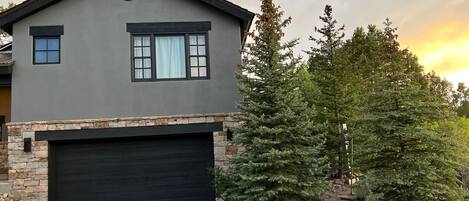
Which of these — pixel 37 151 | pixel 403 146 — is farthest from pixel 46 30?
pixel 403 146

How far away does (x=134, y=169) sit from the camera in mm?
11141

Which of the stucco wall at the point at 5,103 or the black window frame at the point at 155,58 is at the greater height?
the black window frame at the point at 155,58

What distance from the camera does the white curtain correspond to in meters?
11.3

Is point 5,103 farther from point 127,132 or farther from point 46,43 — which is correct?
point 127,132

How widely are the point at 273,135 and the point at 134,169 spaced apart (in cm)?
425

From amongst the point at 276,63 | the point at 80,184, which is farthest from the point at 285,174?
the point at 80,184

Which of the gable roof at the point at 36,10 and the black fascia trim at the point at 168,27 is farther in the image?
the black fascia trim at the point at 168,27

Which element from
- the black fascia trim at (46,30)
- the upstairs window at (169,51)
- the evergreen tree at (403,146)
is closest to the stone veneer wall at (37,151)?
the upstairs window at (169,51)

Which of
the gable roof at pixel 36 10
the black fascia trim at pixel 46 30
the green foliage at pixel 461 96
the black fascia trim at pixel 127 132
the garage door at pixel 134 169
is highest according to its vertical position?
the gable roof at pixel 36 10

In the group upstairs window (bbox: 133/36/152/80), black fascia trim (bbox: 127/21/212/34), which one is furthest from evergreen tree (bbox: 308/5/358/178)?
upstairs window (bbox: 133/36/152/80)

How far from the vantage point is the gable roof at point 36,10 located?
35.4 feet

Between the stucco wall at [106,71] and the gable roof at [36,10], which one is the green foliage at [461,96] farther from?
the stucco wall at [106,71]

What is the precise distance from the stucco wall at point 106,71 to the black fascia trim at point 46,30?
0.37 feet

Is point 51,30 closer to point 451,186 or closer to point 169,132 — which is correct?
point 169,132
